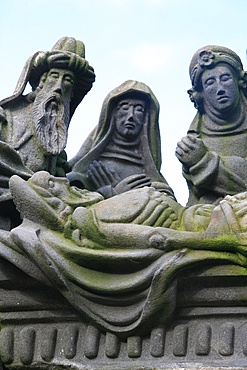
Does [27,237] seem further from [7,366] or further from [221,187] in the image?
[221,187]

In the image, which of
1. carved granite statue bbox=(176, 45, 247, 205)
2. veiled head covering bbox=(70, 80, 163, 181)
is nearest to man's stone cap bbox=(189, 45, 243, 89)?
carved granite statue bbox=(176, 45, 247, 205)

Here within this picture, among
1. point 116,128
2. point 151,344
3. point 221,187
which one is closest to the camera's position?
point 151,344

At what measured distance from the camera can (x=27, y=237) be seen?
209 inches

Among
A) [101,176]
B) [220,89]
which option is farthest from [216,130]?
[101,176]

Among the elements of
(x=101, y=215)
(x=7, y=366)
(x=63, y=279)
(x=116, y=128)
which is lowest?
(x=7, y=366)

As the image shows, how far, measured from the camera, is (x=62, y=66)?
6652 mm

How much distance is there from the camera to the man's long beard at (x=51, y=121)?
253 inches

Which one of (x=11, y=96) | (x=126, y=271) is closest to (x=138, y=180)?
(x=11, y=96)

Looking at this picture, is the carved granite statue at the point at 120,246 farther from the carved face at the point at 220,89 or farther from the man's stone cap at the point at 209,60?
the man's stone cap at the point at 209,60

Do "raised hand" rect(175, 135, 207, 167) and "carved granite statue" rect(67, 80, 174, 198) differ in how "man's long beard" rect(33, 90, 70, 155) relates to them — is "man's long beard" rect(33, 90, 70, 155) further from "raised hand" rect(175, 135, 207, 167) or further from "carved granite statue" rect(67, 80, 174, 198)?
"raised hand" rect(175, 135, 207, 167)

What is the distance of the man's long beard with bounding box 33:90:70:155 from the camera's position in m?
6.42

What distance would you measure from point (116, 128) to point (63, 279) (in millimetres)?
1947

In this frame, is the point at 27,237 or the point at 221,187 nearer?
the point at 27,237

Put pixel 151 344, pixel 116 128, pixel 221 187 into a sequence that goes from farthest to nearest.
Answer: pixel 116 128 → pixel 221 187 → pixel 151 344
